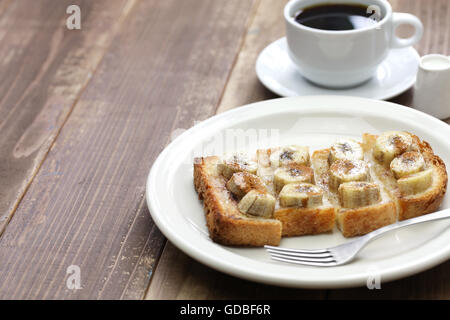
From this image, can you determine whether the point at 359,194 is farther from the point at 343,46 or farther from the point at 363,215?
the point at 343,46

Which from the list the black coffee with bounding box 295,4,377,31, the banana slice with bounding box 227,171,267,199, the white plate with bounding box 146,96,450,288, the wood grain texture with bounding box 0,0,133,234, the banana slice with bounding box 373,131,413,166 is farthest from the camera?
the black coffee with bounding box 295,4,377,31

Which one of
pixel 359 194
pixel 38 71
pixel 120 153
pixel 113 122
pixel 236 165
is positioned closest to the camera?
pixel 359 194

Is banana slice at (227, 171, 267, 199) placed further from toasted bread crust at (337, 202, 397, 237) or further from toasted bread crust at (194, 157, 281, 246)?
toasted bread crust at (337, 202, 397, 237)

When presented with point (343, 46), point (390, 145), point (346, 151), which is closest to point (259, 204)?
point (346, 151)

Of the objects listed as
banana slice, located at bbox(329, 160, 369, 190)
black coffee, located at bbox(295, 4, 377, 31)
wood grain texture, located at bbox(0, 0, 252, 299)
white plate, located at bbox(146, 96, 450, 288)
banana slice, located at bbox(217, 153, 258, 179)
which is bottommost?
wood grain texture, located at bbox(0, 0, 252, 299)

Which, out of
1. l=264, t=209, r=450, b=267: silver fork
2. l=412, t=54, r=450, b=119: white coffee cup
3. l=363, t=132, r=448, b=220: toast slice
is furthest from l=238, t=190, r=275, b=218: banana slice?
l=412, t=54, r=450, b=119: white coffee cup

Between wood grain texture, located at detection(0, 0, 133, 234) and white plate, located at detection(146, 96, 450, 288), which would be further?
wood grain texture, located at detection(0, 0, 133, 234)

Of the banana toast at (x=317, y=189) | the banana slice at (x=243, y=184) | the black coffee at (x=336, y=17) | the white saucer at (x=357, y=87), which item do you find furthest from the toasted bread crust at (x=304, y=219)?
the black coffee at (x=336, y=17)
